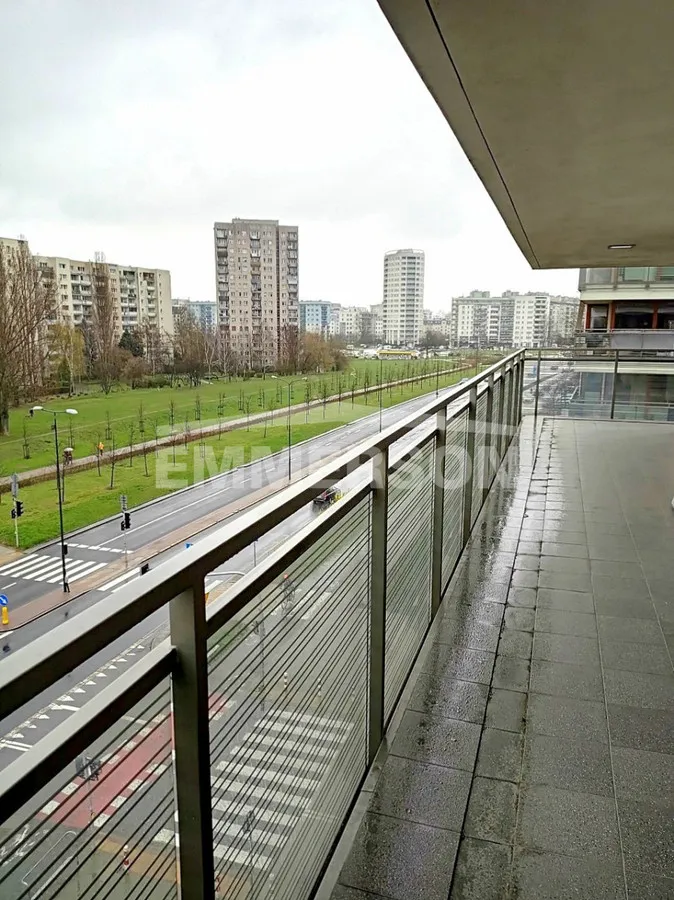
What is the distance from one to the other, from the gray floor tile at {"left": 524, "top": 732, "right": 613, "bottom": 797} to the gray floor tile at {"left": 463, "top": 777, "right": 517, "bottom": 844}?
0.32 ft

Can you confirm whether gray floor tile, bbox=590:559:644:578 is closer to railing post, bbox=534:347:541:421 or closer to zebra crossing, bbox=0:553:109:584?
railing post, bbox=534:347:541:421

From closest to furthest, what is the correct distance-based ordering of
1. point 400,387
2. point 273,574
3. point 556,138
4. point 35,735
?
1. point 35,735
2. point 273,574
3. point 556,138
4. point 400,387

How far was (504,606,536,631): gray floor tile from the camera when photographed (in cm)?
259

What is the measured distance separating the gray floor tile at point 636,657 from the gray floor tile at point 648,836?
2.35 feet

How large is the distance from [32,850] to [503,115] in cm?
237

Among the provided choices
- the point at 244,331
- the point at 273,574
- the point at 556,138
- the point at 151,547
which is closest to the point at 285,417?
the point at 244,331

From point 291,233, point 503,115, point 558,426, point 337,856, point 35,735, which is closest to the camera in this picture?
point 35,735

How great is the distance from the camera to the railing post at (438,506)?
2.43 metres

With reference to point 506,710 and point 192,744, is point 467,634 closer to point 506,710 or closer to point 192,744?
point 506,710

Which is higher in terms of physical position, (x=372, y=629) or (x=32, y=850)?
(x=32, y=850)

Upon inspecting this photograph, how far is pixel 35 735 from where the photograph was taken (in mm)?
563

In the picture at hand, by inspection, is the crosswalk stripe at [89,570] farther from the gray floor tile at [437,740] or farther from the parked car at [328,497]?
the parked car at [328,497]

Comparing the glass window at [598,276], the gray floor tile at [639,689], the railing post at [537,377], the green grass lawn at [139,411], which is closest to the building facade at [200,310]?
the green grass lawn at [139,411]

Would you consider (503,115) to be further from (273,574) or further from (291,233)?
(291,233)
